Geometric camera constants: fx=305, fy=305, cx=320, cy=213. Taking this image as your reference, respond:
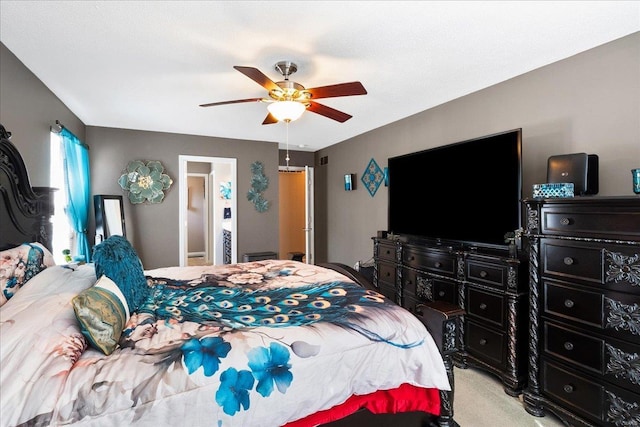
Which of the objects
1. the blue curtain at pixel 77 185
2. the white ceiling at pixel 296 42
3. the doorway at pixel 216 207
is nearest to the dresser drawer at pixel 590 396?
the white ceiling at pixel 296 42

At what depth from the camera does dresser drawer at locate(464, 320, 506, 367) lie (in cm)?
246

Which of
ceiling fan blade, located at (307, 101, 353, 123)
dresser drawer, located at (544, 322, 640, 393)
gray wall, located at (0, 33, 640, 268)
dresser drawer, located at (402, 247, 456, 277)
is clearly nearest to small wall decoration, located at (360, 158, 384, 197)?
gray wall, located at (0, 33, 640, 268)

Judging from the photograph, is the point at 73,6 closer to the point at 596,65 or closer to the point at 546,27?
the point at 546,27

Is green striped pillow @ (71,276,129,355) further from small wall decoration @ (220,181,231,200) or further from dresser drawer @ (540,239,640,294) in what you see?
small wall decoration @ (220,181,231,200)

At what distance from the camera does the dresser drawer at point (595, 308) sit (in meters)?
1.68

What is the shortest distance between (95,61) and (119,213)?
2613 millimetres

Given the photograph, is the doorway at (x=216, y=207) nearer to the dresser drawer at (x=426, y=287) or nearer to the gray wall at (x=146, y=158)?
the gray wall at (x=146, y=158)

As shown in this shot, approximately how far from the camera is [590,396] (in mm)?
1835

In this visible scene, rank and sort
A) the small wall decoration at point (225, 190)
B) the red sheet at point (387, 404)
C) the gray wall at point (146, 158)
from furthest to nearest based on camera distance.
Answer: the small wall decoration at point (225, 190), the gray wall at point (146, 158), the red sheet at point (387, 404)

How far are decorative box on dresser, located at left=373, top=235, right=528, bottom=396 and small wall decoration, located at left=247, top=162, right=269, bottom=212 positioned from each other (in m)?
2.74

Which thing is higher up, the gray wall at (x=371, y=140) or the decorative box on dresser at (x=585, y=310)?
the gray wall at (x=371, y=140)

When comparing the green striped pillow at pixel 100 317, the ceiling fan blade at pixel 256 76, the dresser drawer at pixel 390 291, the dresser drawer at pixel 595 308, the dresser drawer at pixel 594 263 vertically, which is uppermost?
the ceiling fan blade at pixel 256 76

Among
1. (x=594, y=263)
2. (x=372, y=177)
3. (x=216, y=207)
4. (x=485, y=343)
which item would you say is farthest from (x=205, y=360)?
(x=216, y=207)

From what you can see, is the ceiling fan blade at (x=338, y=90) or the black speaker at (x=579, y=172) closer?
the black speaker at (x=579, y=172)
